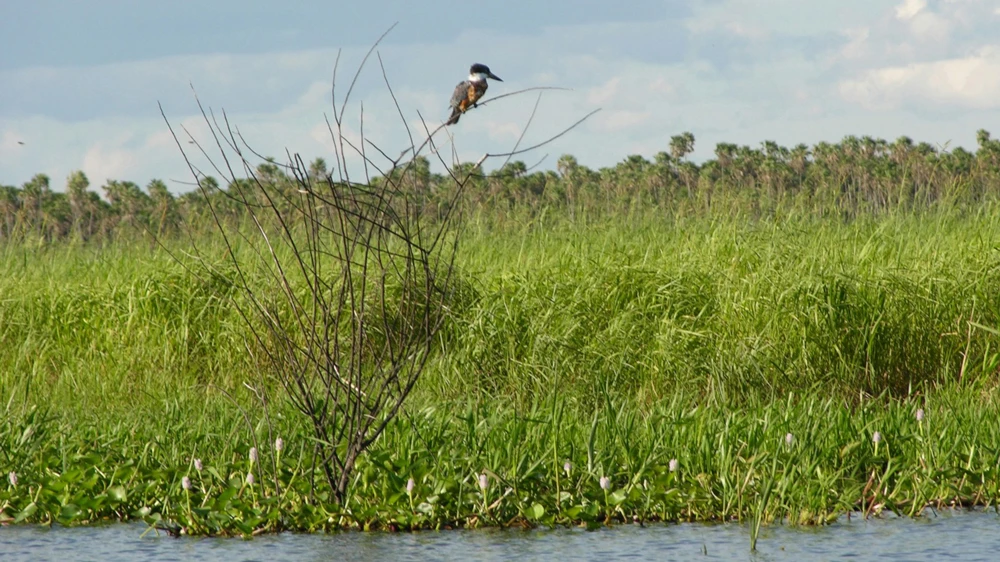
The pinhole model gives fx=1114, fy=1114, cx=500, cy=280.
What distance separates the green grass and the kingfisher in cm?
132

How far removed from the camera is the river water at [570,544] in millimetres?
4281

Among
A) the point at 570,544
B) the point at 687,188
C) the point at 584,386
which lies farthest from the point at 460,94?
the point at 570,544

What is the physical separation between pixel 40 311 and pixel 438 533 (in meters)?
6.02

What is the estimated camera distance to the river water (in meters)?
4.28

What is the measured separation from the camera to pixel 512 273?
852 cm

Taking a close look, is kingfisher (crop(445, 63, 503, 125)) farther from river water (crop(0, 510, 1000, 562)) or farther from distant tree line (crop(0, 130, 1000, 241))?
river water (crop(0, 510, 1000, 562))

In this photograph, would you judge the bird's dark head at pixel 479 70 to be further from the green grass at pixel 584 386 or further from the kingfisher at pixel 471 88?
the green grass at pixel 584 386

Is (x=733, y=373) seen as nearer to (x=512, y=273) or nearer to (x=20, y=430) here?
(x=512, y=273)

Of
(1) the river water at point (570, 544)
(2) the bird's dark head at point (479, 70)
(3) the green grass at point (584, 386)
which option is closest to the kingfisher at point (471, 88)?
(2) the bird's dark head at point (479, 70)

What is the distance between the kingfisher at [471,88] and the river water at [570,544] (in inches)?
190

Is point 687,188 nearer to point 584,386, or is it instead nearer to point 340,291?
point 584,386

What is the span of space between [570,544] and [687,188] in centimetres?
828

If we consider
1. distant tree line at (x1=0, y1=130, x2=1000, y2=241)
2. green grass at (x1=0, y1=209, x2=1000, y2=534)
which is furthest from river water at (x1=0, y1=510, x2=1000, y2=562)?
distant tree line at (x1=0, y1=130, x2=1000, y2=241)

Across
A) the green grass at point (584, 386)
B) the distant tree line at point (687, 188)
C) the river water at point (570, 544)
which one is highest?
the distant tree line at point (687, 188)
